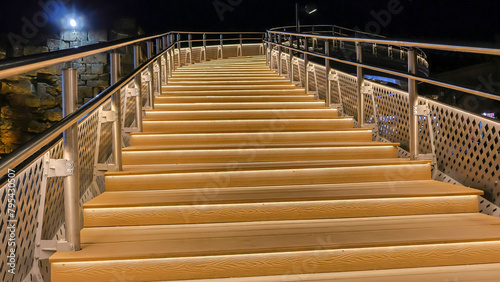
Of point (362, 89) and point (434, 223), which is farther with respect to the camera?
point (362, 89)

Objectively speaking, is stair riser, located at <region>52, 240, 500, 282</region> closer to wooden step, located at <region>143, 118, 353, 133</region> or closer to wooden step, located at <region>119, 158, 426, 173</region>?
wooden step, located at <region>119, 158, 426, 173</region>

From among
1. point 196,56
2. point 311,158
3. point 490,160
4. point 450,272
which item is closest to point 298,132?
point 311,158

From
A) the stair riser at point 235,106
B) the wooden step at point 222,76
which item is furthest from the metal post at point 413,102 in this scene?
the wooden step at point 222,76

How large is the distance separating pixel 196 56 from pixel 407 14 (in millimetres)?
31451

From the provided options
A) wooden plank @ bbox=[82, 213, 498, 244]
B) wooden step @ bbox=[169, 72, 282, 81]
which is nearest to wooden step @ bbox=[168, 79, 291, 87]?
wooden step @ bbox=[169, 72, 282, 81]

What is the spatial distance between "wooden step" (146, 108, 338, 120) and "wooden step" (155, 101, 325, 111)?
28cm

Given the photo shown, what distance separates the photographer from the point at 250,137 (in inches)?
183

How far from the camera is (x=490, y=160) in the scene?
3.20 metres

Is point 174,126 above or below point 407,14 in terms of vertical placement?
below

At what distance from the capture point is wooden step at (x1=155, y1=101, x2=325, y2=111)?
231 inches

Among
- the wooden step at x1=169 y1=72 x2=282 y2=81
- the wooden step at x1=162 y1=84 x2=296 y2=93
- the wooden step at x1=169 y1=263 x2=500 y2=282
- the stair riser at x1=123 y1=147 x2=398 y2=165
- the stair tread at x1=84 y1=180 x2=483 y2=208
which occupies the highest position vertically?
the wooden step at x1=169 y1=72 x2=282 y2=81

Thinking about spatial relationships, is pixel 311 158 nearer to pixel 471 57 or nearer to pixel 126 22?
pixel 126 22

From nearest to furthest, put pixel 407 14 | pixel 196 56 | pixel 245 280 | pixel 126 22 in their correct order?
1. pixel 245 280
2. pixel 196 56
3. pixel 126 22
4. pixel 407 14

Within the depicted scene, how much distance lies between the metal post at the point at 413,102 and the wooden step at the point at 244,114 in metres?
1.63
